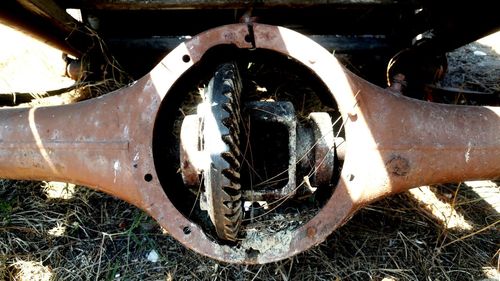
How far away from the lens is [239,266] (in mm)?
2076

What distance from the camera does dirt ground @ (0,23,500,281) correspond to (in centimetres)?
207

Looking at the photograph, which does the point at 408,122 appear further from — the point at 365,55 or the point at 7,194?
the point at 7,194

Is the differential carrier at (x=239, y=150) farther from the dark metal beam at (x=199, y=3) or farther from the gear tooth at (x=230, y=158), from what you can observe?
the dark metal beam at (x=199, y=3)

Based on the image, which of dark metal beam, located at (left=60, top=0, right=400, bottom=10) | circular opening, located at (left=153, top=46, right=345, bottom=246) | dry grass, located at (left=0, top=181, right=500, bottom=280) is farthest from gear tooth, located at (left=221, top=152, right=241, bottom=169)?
dark metal beam, located at (left=60, top=0, right=400, bottom=10)

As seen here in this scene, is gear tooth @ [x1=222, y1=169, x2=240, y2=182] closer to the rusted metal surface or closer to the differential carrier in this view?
the differential carrier

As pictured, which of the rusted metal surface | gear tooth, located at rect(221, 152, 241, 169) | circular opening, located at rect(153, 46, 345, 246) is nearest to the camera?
gear tooth, located at rect(221, 152, 241, 169)

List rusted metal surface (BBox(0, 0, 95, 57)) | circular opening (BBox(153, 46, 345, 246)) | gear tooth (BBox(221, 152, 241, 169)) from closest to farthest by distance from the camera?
gear tooth (BBox(221, 152, 241, 169)) < circular opening (BBox(153, 46, 345, 246)) < rusted metal surface (BBox(0, 0, 95, 57))

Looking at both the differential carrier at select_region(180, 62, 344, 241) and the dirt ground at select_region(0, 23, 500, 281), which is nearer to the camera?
the differential carrier at select_region(180, 62, 344, 241)

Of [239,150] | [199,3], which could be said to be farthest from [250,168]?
[199,3]

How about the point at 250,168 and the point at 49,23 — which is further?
the point at 49,23

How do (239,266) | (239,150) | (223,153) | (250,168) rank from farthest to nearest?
(239,266) → (250,168) → (239,150) → (223,153)

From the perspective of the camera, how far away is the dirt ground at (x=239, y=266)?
2070 millimetres

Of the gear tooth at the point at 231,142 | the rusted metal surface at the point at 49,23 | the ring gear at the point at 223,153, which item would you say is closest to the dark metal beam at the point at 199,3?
the rusted metal surface at the point at 49,23

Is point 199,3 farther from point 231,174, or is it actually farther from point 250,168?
point 231,174
